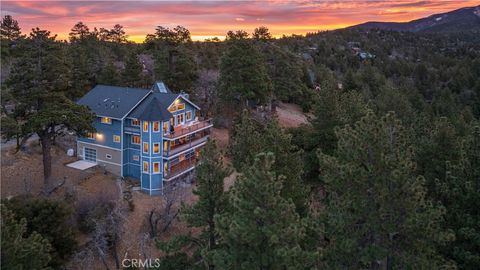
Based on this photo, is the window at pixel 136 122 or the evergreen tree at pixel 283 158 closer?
the evergreen tree at pixel 283 158

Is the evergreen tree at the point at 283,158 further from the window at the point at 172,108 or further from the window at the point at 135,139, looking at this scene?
the window at the point at 135,139

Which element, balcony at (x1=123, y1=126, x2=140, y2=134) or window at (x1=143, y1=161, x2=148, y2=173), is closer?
window at (x1=143, y1=161, x2=148, y2=173)

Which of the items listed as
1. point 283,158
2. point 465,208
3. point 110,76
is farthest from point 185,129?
point 465,208

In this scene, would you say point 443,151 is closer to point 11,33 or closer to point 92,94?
point 92,94

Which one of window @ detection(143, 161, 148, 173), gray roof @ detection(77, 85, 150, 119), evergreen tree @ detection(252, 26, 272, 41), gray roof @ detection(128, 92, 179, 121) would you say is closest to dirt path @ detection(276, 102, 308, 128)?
evergreen tree @ detection(252, 26, 272, 41)

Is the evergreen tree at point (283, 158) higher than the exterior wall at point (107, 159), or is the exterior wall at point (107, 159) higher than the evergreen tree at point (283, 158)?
the evergreen tree at point (283, 158)

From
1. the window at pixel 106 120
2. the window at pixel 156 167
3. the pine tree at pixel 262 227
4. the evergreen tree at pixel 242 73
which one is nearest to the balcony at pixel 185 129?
the window at pixel 156 167

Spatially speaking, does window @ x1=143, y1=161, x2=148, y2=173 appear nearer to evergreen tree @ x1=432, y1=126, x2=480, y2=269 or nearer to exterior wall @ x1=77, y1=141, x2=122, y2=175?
exterior wall @ x1=77, y1=141, x2=122, y2=175
